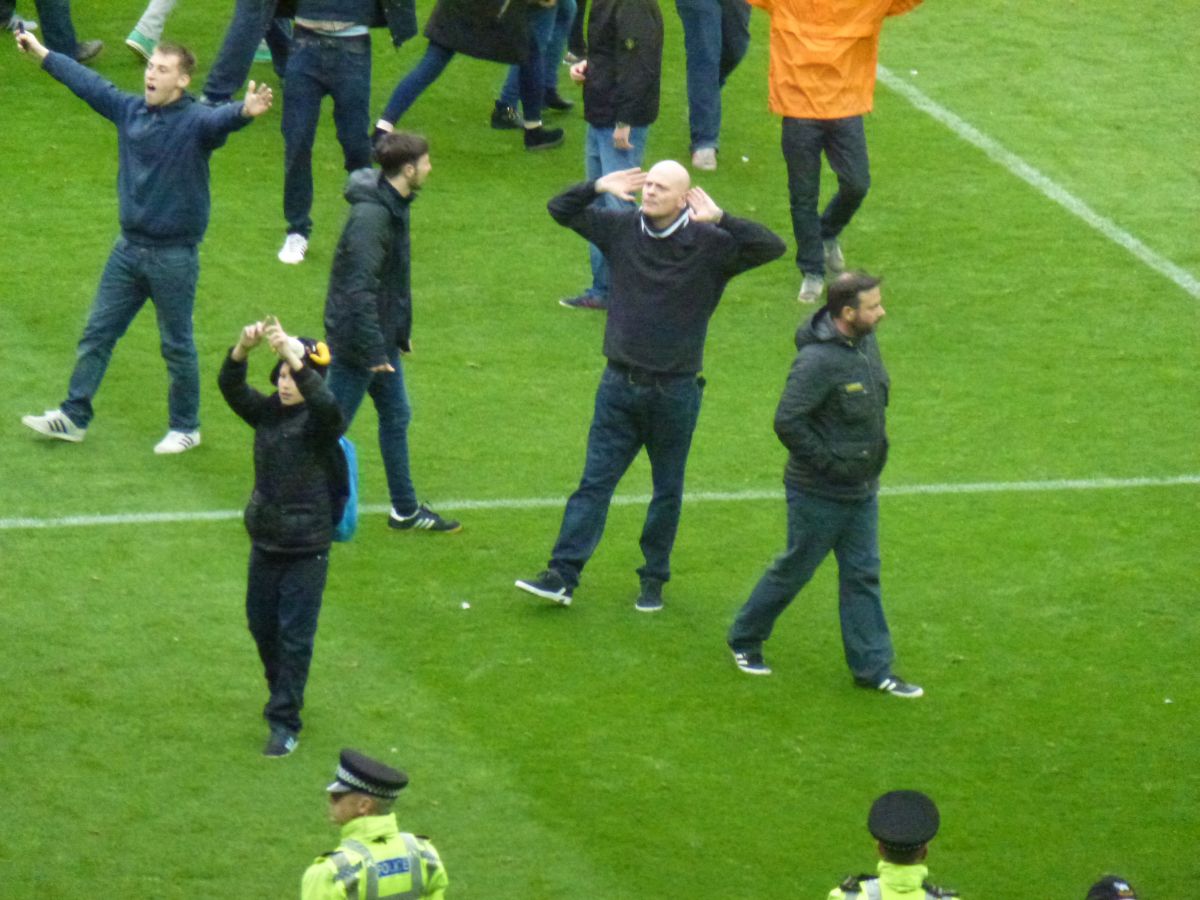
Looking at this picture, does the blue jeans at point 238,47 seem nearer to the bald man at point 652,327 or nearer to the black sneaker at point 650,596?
the bald man at point 652,327

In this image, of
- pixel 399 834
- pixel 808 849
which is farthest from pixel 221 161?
pixel 399 834

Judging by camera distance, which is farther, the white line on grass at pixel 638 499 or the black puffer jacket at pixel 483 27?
the black puffer jacket at pixel 483 27

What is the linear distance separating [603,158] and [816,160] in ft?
4.26

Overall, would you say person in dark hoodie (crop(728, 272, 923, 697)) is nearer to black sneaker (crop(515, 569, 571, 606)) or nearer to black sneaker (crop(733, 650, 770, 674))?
black sneaker (crop(733, 650, 770, 674))

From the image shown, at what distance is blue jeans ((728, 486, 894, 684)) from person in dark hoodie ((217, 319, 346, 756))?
1983 mm

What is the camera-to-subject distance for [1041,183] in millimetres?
15352

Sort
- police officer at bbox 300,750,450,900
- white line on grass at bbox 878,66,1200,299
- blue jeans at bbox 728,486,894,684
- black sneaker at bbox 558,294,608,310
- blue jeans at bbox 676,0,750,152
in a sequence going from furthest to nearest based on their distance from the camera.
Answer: blue jeans at bbox 676,0,750,152 < white line on grass at bbox 878,66,1200,299 < black sneaker at bbox 558,294,608,310 < blue jeans at bbox 728,486,894,684 < police officer at bbox 300,750,450,900

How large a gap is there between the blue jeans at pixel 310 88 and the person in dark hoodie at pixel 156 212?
7.48ft

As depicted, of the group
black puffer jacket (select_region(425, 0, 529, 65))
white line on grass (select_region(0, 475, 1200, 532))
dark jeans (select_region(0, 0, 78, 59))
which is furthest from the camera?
dark jeans (select_region(0, 0, 78, 59))

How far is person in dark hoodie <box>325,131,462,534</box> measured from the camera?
387 inches

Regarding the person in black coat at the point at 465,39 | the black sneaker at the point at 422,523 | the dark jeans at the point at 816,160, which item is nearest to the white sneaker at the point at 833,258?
the dark jeans at the point at 816,160

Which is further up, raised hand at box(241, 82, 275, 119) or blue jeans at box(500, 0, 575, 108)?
raised hand at box(241, 82, 275, 119)

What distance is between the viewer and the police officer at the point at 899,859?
5945mm

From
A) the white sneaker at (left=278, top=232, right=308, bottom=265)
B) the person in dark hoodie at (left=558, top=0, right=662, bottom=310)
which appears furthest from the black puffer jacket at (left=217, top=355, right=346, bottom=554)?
the white sneaker at (left=278, top=232, right=308, bottom=265)
